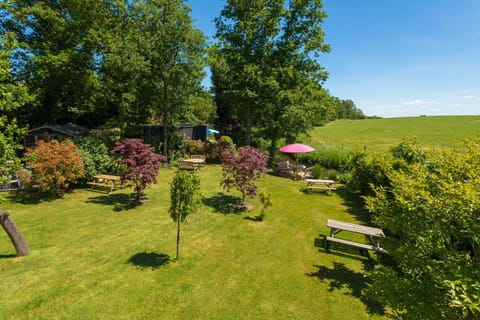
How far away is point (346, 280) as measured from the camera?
590 centimetres

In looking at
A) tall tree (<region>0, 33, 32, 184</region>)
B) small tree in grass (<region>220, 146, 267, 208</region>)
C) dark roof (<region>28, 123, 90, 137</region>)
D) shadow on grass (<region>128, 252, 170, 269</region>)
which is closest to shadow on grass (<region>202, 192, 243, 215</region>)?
small tree in grass (<region>220, 146, 267, 208</region>)

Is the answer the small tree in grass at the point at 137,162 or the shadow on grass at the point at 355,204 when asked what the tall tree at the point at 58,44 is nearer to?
the small tree in grass at the point at 137,162

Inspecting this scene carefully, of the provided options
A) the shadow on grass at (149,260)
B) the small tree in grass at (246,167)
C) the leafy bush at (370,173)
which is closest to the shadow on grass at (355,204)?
the leafy bush at (370,173)

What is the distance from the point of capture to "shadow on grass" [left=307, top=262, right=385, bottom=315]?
17.0ft

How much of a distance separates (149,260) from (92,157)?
392 inches

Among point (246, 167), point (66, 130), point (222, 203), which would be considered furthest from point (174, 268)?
point (66, 130)

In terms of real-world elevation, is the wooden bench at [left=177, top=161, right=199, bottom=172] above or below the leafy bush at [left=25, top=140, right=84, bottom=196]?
below

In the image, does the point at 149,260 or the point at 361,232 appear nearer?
the point at 149,260

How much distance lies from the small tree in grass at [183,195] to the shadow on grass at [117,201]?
5179mm

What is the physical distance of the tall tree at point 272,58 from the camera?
1894cm

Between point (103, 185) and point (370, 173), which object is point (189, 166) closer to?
point (103, 185)

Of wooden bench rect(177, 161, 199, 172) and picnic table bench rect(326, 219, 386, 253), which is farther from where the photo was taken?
wooden bench rect(177, 161, 199, 172)

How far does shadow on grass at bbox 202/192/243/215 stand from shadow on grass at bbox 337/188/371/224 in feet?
18.2

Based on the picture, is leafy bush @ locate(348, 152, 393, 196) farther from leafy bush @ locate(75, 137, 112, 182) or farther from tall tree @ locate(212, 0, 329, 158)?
leafy bush @ locate(75, 137, 112, 182)
